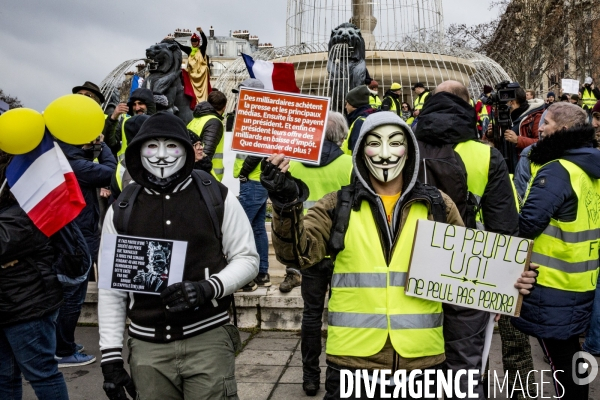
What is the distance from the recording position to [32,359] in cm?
340

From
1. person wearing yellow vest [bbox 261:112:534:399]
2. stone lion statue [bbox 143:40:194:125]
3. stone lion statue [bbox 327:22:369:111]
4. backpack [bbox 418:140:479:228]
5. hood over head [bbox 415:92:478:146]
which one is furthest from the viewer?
stone lion statue [bbox 327:22:369:111]

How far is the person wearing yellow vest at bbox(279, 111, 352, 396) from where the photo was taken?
4.30 m

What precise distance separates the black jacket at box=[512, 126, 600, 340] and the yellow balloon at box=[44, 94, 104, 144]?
248 centimetres

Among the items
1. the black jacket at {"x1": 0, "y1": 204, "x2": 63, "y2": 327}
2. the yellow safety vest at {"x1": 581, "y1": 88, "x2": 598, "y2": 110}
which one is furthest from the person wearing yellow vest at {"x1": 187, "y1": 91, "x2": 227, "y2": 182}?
the yellow safety vest at {"x1": 581, "y1": 88, "x2": 598, "y2": 110}

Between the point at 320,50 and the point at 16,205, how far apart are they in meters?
11.8

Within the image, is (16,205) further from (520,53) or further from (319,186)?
(520,53)

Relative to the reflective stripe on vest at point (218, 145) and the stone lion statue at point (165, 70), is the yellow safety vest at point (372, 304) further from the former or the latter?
the stone lion statue at point (165, 70)

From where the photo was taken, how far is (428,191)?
2764 mm

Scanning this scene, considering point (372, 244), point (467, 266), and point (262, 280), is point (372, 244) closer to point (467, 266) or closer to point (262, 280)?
point (467, 266)

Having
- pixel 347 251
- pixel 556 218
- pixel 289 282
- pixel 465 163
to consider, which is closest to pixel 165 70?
pixel 289 282

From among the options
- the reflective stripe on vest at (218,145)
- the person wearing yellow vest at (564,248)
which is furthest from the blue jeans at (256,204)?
the person wearing yellow vest at (564,248)

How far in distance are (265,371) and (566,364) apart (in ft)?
7.21

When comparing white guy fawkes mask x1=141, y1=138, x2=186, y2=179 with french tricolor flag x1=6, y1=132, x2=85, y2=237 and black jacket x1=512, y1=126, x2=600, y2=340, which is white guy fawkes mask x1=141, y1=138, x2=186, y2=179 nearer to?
french tricolor flag x1=6, y1=132, x2=85, y2=237

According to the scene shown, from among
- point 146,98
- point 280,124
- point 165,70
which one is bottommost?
Result: point 280,124
